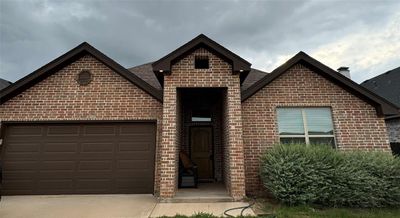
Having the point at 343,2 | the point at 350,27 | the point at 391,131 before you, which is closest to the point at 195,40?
the point at 343,2

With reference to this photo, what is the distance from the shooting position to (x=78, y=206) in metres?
5.19

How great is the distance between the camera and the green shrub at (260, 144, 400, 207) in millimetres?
5047

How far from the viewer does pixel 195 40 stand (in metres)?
6.44

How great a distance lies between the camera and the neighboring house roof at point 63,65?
6747 millimetres

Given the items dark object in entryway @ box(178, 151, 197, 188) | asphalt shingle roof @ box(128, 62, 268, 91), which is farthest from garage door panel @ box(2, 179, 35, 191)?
asphalt shingle roof @ box(128, 62, 268, 91)

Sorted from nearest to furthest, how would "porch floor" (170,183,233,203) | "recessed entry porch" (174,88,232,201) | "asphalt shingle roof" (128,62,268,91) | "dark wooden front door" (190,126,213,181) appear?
"porch floor" (170,183,233,203) < "recessed entry porch" (174,88,232,201) < "dark wooden front door" (190,126,213,181) < "asphalt shingle roof" (128,62,268,91)

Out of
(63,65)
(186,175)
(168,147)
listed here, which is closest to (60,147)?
(63,65)

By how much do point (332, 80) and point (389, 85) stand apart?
445 inches

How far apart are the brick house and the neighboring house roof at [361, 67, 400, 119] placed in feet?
29.3

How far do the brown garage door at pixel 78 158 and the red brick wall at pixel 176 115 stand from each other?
1173 millimetres

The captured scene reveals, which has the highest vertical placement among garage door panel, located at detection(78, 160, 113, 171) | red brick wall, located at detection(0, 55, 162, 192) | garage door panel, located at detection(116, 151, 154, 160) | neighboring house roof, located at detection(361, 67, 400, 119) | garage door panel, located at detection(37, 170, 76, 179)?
neighboring house roof, located at detection(361, 67, 400, 119)

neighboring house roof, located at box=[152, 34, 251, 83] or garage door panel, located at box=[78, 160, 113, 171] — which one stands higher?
neighboring house roof, located at box=[152, 34, 251, 83]

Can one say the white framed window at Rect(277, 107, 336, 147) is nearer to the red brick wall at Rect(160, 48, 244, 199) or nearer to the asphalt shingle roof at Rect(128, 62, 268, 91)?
the red brick wall at Rect(160, 48, 244, 199)

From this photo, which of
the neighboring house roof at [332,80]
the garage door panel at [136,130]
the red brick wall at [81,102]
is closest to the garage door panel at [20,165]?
the red brick wall at [81,102]
